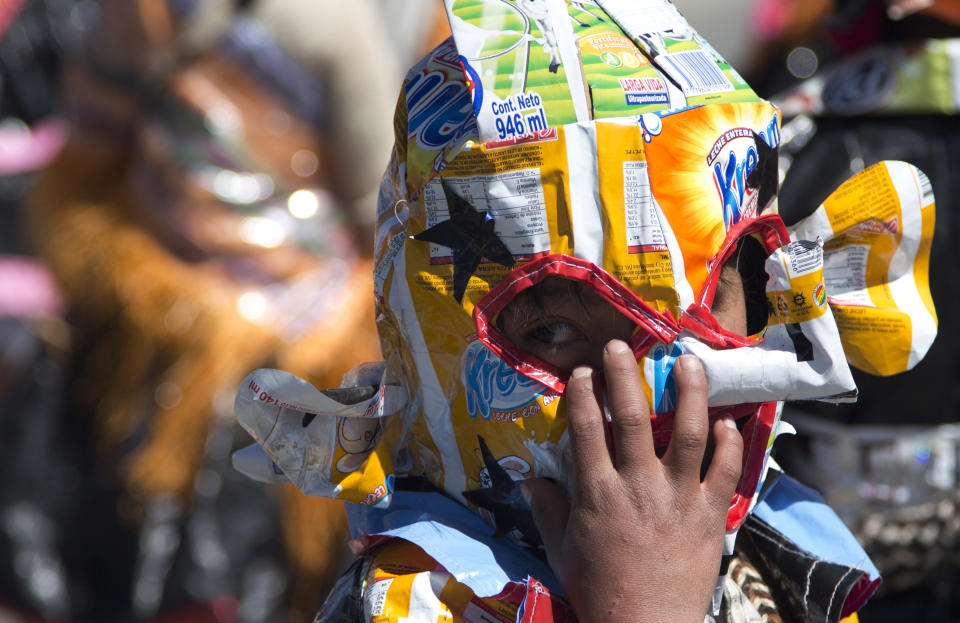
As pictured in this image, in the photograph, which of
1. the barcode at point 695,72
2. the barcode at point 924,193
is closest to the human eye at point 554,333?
the barcode at point 695,72

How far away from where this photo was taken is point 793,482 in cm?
107

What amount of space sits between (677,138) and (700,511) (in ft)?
1.08

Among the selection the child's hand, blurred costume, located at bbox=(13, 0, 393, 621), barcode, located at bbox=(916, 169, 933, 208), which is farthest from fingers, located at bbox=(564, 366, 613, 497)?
blurred costume, located at bbox=(13, 0, 393, 621)

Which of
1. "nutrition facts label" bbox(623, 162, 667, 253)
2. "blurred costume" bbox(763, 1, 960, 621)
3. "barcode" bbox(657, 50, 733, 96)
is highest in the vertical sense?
"barcode" bbox(657, 50, 733, 96)

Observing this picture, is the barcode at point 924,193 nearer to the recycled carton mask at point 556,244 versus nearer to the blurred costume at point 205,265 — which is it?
the recycled carton mask at point 556,244

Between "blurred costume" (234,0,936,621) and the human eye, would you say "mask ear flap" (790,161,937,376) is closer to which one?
"blurred costume" (234,0,936,621)

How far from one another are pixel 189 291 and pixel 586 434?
1.34 metres

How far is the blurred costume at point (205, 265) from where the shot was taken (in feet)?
6.40

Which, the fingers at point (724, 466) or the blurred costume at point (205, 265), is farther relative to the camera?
the blurred costume at point (205, 265)

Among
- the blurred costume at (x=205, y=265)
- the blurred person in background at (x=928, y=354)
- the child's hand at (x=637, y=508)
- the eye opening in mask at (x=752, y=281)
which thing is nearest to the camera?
the child's hand at (x=637, y=508)

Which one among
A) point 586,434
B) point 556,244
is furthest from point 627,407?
point 556,244

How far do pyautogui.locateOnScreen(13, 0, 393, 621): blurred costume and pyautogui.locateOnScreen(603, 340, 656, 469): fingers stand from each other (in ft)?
3.80

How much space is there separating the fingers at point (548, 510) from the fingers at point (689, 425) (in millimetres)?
108

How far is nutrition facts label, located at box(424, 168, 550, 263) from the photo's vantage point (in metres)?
0.83
